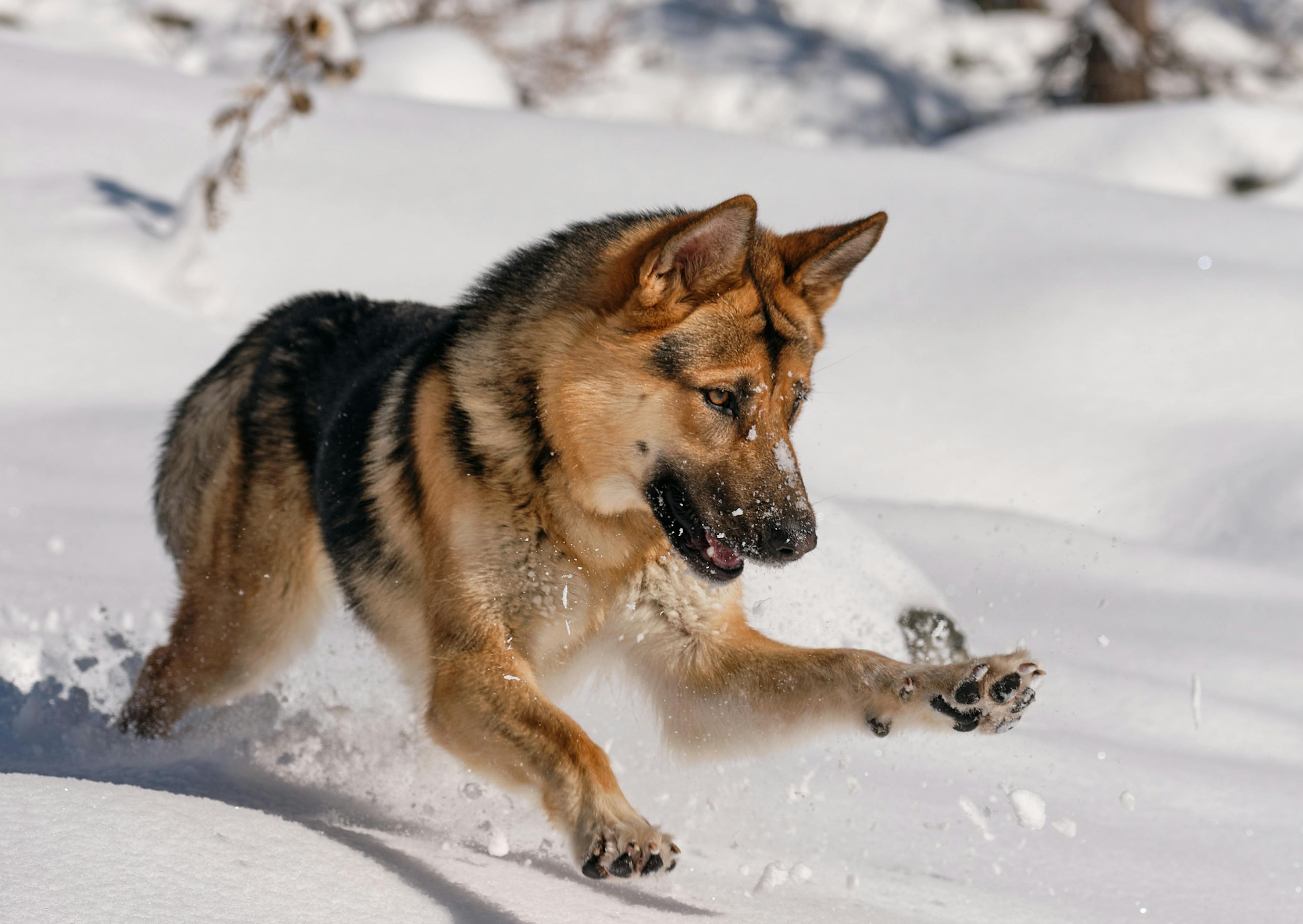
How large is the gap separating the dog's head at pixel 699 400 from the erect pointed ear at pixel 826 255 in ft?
0.74

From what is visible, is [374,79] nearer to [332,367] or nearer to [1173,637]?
[332,367]

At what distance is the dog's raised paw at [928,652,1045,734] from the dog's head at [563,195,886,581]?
49 cm

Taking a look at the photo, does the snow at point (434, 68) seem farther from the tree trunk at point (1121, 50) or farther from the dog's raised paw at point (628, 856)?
the dog's raised paw at point (628, 856)

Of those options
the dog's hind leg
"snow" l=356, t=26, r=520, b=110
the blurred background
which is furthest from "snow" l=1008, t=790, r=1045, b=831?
"snow" l=356, t=26, r=520, b=110

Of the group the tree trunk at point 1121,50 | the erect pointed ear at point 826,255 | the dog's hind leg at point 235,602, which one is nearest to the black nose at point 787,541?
the erect pointed ear at point 826,255

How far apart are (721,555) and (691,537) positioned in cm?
8

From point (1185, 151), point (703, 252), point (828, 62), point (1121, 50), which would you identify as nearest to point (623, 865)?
point (703, 252)

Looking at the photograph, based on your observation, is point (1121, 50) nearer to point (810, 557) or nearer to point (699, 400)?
point (810, 557)

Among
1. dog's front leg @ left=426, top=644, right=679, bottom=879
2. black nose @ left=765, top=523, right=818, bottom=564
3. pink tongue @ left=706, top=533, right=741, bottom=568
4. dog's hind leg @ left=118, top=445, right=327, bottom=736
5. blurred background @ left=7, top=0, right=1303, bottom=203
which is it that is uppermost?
black nose @ left=765, top=523, right=818, bottom=564

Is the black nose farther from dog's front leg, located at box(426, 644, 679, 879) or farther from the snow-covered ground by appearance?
the snow-covered ground

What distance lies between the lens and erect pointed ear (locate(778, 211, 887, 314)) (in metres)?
3.03

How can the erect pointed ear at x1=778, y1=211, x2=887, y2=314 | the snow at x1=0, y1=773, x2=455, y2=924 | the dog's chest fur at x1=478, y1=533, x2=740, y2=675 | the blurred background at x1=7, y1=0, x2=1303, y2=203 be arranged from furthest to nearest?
the blurred background at x1=7, y1=0, x2=1303, y2=203
the erect pointed ear at x1=778, y1=211, x2=887, y2=314
the dog's chest fur at x1=478, y1=533, x2=740, y2=675
the snow at x1=0, y1=773, x2=455, y2=924

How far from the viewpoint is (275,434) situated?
12.1 ft

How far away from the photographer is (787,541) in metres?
2.65
